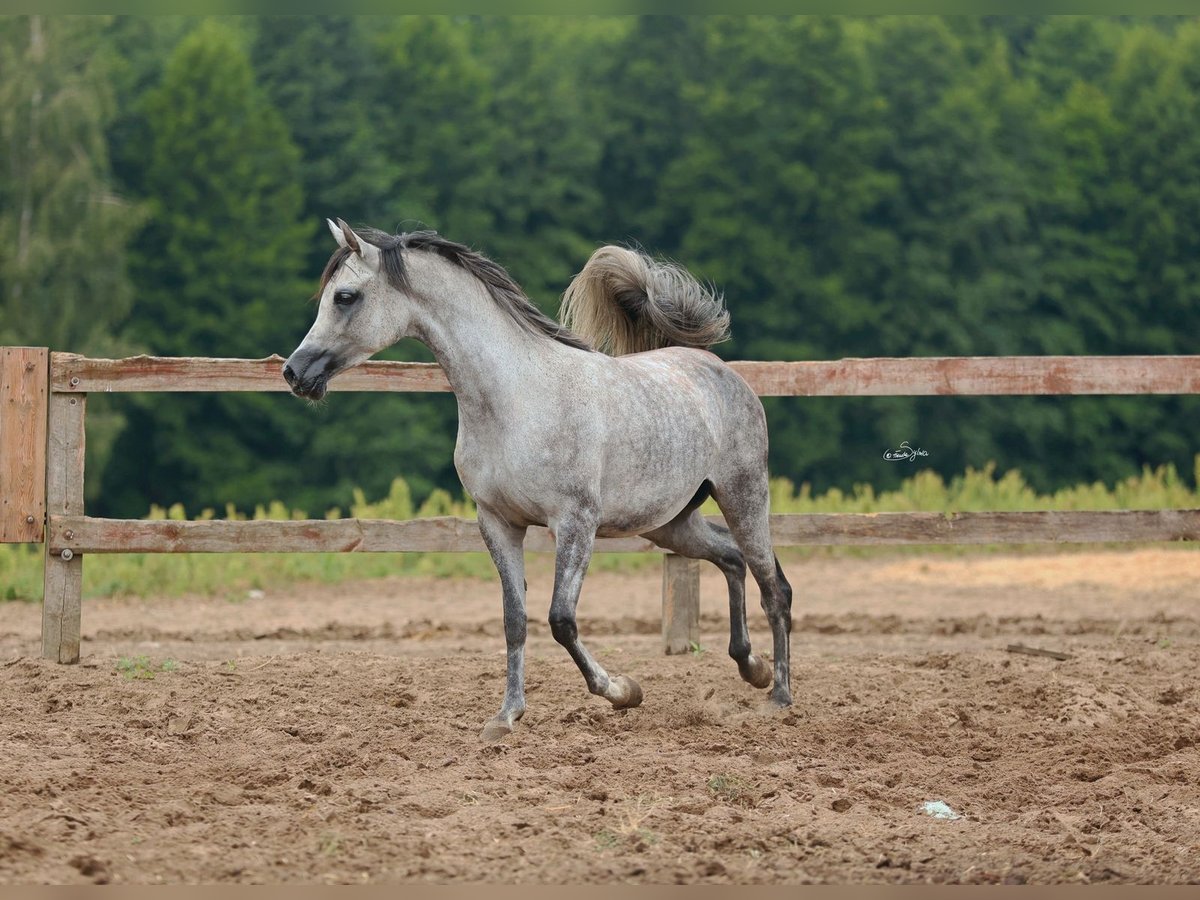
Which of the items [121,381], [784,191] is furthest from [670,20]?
[121,381]

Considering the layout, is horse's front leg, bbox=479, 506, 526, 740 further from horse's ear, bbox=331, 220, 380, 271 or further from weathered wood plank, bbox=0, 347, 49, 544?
weathered wood plank, bbox=0, 347, 49, 544

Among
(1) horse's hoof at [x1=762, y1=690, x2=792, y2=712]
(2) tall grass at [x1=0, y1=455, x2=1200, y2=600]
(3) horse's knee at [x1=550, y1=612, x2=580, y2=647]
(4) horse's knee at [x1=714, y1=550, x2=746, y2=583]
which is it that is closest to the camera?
(3) horse's knee at [x1=550, y1=612, x2=580, y2=647]

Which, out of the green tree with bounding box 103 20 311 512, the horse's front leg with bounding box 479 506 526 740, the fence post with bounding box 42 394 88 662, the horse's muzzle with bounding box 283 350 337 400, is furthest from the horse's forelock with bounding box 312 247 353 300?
the green tree with bounding box 103 20 311 512

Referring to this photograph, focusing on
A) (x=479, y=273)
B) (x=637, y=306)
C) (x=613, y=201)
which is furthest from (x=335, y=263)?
(x=613, y=201)

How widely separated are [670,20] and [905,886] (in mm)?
35814

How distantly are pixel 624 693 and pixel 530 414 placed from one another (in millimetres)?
1217

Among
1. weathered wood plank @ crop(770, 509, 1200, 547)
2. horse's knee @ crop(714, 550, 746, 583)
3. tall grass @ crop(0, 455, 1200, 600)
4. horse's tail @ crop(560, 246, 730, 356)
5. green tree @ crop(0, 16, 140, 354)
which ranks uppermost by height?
green tree @ crop(0, 16, 140, 354)

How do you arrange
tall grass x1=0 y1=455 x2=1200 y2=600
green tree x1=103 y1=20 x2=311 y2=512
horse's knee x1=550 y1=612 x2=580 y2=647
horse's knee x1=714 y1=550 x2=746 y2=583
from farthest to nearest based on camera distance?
1. green tree x1=103 y1=20 x2=311 y2=512
2. tall grass x1=0 y1=455 x2=1200 y2=600
3. horse's knee x1=714 y1=550 x2=746 y2=583
4. horse's knee x1=550 y1=612 x2=580 y2=647

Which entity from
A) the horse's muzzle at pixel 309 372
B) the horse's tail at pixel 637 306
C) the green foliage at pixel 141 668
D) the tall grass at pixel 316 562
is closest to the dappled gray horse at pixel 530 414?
the horse's muzzle at pixel 309 372

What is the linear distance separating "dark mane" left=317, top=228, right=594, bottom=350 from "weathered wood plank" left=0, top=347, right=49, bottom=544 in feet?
7.90

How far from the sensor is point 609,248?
707cm

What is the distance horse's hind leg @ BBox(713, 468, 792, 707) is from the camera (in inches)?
265

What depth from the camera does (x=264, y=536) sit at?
25.7 ft

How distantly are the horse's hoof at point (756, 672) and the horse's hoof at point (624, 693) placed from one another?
31.8 inches
